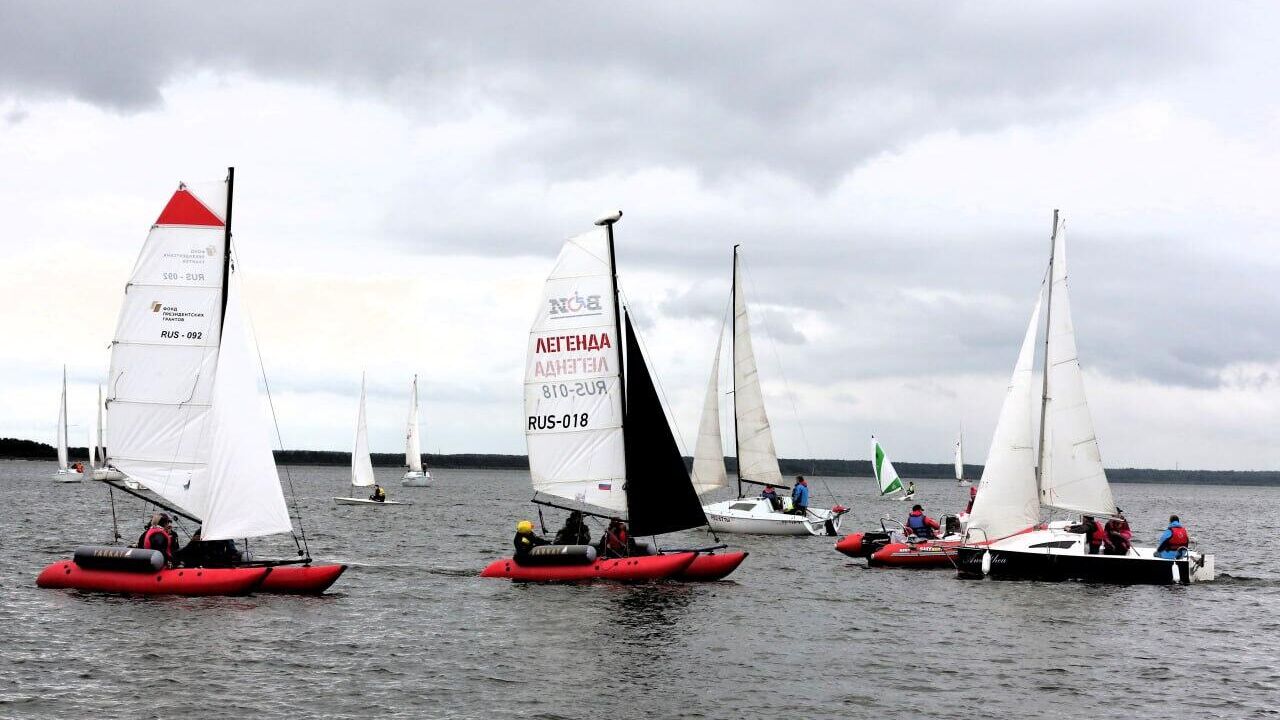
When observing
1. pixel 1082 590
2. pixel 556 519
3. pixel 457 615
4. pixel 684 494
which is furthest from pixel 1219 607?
pixel 556 519

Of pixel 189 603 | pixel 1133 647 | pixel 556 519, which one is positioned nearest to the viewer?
pixel 1133 647

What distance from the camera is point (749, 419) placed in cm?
5306

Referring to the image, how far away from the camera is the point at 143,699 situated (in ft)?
63.0

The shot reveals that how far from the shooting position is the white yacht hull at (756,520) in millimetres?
50906

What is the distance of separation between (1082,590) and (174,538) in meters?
23.3

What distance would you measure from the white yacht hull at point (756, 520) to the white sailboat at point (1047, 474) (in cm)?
1516

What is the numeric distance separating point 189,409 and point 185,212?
4462mm

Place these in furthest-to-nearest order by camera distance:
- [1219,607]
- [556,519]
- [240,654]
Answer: [556,519] < [1219,607] < [240,654]

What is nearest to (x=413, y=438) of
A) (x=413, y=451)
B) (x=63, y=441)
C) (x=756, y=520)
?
(x=413, y=451)

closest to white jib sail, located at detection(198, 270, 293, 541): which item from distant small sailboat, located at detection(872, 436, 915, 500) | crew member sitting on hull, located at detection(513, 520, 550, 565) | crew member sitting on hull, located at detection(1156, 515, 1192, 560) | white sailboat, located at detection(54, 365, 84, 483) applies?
crew member sitting on hull, located at detection(513, 520, 550, 565)

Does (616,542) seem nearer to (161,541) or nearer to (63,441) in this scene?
(161,541)

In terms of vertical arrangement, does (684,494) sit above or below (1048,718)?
above

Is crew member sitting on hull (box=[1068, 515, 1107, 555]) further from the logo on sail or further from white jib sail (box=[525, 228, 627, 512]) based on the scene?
the logo on sail

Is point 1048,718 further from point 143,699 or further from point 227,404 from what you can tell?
point 227,404
